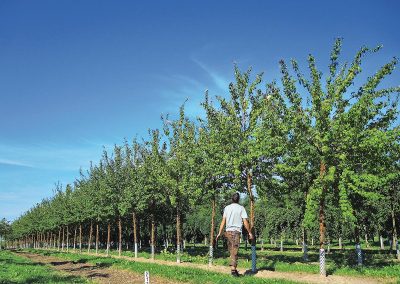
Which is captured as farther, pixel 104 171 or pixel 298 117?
pixel 104 171

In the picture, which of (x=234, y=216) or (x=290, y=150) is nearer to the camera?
(x=234, y=216)

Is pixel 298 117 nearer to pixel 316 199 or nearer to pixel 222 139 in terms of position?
pixel 316 199

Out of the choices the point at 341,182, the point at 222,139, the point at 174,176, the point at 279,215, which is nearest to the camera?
the point at 341,182

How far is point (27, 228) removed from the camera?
110 meters

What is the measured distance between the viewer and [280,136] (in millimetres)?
20156

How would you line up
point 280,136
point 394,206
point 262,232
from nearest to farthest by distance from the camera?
point 280,136 < point 394,206 < point 262,232

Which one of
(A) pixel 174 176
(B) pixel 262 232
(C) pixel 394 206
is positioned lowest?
(B) pixel 262 232

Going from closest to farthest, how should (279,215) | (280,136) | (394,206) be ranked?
(280,136) → (394,206) → (279,215)

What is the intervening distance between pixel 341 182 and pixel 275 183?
6.31m

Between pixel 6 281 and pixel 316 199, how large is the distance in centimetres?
1424

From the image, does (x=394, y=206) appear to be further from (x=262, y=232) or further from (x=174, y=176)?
(x=262, y=232)

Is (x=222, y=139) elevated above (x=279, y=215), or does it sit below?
above

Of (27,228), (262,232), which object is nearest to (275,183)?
(262,232)

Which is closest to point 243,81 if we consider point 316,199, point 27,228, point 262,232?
point 316,199
